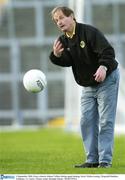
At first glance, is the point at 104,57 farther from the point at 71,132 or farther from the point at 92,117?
the point at 71,132

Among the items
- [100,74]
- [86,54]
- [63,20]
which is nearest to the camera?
[100,74]

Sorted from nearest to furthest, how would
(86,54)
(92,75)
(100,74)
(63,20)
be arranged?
(100,74), (63,20), (86,54), (92,75)

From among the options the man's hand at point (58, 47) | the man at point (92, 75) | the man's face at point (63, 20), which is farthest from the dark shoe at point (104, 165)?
the man's face at point (63, 20)

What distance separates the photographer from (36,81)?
9.39 m

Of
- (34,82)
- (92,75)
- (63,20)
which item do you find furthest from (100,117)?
(63,20)

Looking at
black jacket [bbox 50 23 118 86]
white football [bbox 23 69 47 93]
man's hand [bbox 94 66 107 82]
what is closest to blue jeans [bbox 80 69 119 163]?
black jacket [bbox 50 23 118 86]

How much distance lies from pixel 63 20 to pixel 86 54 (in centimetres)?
47

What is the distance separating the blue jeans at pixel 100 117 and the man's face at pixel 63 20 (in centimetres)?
73

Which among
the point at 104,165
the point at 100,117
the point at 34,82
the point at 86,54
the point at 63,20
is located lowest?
the point at 104,165

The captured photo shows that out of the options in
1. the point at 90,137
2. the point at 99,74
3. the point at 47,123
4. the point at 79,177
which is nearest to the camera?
the point at 79,177

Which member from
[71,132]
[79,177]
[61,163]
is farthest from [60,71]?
[79,177]

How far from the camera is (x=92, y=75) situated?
9359 millimetres

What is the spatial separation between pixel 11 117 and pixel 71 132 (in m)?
6.65

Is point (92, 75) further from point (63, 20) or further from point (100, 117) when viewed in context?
point (63, 20)
